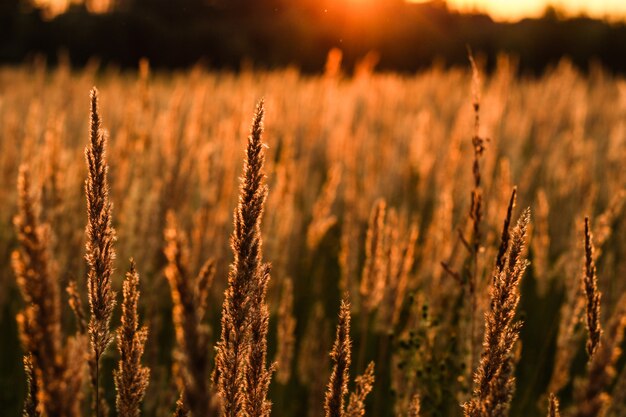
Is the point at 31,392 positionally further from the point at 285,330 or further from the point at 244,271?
the point at 285,330

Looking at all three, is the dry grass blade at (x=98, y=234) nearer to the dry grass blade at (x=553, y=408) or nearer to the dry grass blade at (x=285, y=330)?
the dry grass blade at (x=553, y=408)

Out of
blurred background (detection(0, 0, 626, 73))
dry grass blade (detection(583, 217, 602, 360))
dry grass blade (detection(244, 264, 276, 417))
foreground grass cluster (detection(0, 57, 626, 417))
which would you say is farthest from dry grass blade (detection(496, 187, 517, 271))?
blurred background (detection(0, 0, 626, 73))

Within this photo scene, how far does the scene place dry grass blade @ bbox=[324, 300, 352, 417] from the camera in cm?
85

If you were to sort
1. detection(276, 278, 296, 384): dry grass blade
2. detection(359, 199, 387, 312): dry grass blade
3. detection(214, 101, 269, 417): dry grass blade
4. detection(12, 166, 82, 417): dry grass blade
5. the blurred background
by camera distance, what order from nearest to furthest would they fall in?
detection(12, 166, 82, 417): dry grass blade < detection(214, 101, 269, 417): dry grass blade < detection(359, 199, 387, 312): dry grass blade < detection(276, 278, 296, 384): dry grass blade < the blurred background

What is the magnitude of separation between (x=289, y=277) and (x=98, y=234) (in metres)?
1.86

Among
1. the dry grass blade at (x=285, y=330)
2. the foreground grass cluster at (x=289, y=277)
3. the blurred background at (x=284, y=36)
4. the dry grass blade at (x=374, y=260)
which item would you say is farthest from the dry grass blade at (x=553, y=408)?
the blurred background at (x=284, y=36)

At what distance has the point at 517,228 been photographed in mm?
832

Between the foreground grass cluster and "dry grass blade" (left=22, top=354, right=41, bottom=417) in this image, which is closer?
the foreground grass cluster

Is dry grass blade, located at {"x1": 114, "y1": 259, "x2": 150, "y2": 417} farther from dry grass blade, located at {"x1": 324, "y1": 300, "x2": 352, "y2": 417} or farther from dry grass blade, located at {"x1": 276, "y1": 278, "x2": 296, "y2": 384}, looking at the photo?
dry grass blade, located at {"x1": 276, "y1": 278, "x2": 296, "y2": 384}

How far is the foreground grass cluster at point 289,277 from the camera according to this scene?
2.49 feet

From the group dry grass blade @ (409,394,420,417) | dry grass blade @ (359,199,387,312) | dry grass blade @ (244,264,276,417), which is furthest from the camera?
dry grass blade @ (359,199,387,312)

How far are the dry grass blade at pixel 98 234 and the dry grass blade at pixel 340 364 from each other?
12.8 inches

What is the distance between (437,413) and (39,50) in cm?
2213

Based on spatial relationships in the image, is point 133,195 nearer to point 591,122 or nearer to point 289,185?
point 289,185
